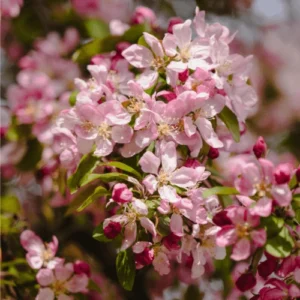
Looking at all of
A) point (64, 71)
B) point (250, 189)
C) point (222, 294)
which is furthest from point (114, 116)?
point (64, 71)

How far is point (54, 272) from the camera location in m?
1.63

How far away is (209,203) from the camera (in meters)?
1.41

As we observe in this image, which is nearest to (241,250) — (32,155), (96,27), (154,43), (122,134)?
(122,134)

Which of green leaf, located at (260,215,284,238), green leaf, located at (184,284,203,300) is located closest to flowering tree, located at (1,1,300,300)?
green leaf, located at (260,215,284,238)

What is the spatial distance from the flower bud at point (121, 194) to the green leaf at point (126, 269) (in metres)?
0.12

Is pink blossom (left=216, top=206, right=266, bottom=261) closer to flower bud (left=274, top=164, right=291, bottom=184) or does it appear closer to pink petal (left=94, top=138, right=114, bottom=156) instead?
flower bud (left=274, top=164, right=291, bottom=184)

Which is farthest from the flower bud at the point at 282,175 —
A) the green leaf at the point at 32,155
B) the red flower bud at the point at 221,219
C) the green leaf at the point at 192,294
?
the green leaf at the point at 32,155

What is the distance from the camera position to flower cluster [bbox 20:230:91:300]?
5.28 feet

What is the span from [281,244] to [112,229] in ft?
1.04

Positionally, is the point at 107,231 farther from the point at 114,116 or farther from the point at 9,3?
the point at 9,3

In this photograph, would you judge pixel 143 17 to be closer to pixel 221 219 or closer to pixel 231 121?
Answer: pixel 231 121

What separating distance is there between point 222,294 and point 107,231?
0.74 metres

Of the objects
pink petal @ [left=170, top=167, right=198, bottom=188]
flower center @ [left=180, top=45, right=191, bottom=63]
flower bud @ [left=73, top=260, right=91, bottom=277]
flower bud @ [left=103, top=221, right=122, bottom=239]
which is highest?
flower center @ [left=180, top=45, right=191, bottom=63]

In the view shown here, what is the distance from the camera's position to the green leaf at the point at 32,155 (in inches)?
81.7
